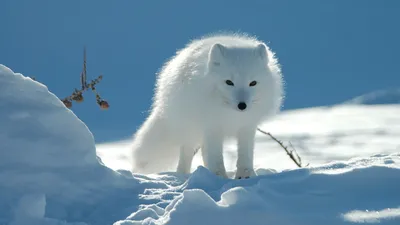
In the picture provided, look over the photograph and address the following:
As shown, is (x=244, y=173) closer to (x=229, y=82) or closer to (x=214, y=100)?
(x=214, y=100)

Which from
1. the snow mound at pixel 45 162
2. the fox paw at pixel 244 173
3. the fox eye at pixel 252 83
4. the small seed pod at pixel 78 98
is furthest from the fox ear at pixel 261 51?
the snow mound at pixel 45 162

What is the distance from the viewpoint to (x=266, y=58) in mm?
5695

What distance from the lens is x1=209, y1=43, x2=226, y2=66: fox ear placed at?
18.0ft

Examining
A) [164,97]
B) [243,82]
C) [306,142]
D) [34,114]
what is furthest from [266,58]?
[306,142]

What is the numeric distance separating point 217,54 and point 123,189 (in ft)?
5.41

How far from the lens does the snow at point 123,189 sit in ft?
11.8

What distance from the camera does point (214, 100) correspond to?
18.4ft

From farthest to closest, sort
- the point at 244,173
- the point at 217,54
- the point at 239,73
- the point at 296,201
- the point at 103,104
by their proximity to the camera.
A: the point at 244,173 < the point at 217,54 < the point at 239,73 < the point at 103,104 < the point at 296,201

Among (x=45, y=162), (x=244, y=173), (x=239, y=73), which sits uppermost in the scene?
(x=239, y=73)

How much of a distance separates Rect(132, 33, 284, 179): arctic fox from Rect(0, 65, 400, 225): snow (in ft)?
3.17

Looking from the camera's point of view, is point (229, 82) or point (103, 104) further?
point (229, 82)

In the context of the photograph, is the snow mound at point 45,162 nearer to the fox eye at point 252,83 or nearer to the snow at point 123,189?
the snow at point 123,189

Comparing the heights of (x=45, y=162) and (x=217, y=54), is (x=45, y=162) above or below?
below

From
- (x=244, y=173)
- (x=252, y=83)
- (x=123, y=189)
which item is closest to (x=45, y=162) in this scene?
(x=123, y=189)
